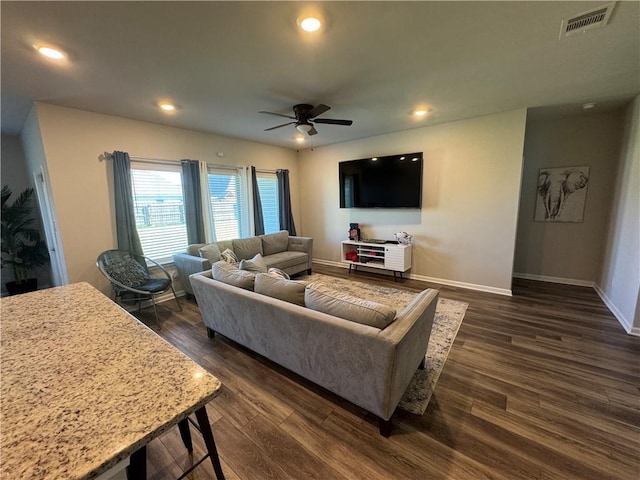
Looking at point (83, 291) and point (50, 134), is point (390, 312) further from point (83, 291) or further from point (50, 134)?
point (50, 134)

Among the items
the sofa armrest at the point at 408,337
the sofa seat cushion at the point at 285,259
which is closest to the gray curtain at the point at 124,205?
the sofa seat cushion at the point at 285,259

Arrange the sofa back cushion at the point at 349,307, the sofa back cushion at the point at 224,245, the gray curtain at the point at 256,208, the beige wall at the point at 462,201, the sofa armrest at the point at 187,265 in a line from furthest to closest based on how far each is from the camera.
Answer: the gray curtain at the point at 256,208 < the sofa back cushion at the point at 224,245 < the beige wall at the point at 462,201 < the sofa armrest at the point at 187,265 < the sofa back cushion at the point at 349,307

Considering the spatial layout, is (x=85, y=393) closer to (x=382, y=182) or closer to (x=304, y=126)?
(x=304, y=126)

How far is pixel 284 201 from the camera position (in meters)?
5.60

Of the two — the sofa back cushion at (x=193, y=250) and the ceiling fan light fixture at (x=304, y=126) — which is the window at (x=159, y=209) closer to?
the sofa back cushion at (x=193, y=250)

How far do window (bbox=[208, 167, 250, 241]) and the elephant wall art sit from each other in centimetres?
520

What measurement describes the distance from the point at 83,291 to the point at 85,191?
7.25 feet

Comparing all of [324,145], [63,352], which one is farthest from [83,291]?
[324,145]

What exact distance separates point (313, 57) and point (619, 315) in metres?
4.38

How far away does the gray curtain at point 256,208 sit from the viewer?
4984 mm

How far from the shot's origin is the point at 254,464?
1469 millimetres

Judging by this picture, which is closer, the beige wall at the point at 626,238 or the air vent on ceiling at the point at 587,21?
the air vent on ceiling at the point at 587,21

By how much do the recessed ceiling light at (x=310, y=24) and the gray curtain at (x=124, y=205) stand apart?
117 inches

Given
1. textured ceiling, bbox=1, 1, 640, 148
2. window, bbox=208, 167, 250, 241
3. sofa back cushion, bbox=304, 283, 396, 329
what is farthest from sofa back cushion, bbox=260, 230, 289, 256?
sofa back cushion, bbox=304, 283, 396, 329
